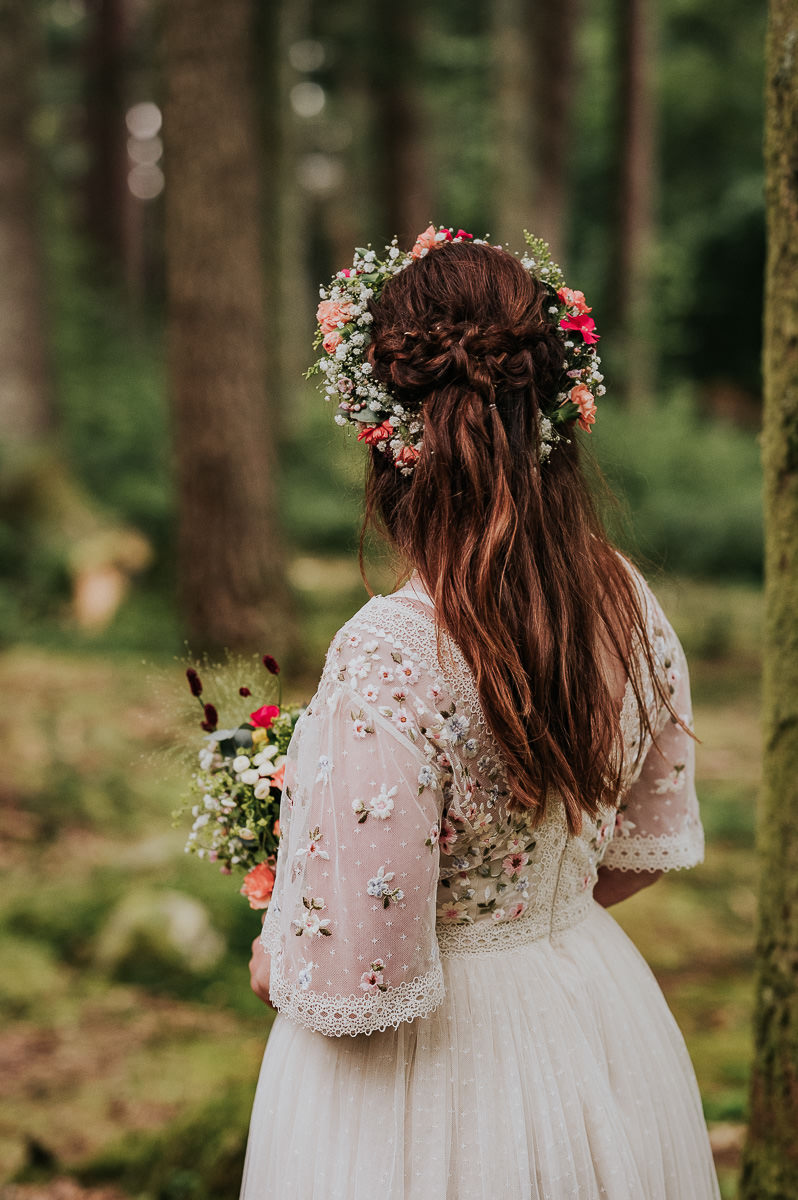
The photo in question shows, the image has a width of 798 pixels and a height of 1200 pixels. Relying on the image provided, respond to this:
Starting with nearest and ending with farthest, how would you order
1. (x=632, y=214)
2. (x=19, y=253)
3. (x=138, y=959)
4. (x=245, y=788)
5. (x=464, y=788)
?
(x=464, y=788)
(x=245, y=788)
(x=138, y=959)
(x=19, y=253)
(x=632, y=214)

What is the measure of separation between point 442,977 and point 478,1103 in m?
0.24

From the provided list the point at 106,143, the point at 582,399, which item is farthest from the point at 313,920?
the point at 106,143

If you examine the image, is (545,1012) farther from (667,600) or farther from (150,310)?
(150,310)

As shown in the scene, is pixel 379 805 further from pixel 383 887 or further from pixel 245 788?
pixel 245 788

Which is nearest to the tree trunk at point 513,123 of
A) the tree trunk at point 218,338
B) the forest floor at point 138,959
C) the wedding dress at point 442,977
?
the tree trunk at point 218,338

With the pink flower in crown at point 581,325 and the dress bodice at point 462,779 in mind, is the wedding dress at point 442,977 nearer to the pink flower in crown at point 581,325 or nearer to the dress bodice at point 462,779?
the dress bodice at point 462,779

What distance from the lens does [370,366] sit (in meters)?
1.76

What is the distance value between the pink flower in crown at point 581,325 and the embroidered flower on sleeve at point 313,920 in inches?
38.9

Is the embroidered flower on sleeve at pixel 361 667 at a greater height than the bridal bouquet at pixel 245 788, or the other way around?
the embroidered flower on sleeve at pixel 361 667

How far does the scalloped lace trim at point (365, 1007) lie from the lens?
165 cm

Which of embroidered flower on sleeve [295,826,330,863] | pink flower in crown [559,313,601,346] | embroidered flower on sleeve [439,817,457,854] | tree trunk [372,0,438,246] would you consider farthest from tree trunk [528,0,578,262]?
embroidered flower on sleeve [295,826,330,863]

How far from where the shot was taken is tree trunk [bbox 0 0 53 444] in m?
8.55

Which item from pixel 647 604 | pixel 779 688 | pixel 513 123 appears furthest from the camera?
pixel 513 123

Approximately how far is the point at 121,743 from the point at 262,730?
4409 mm
